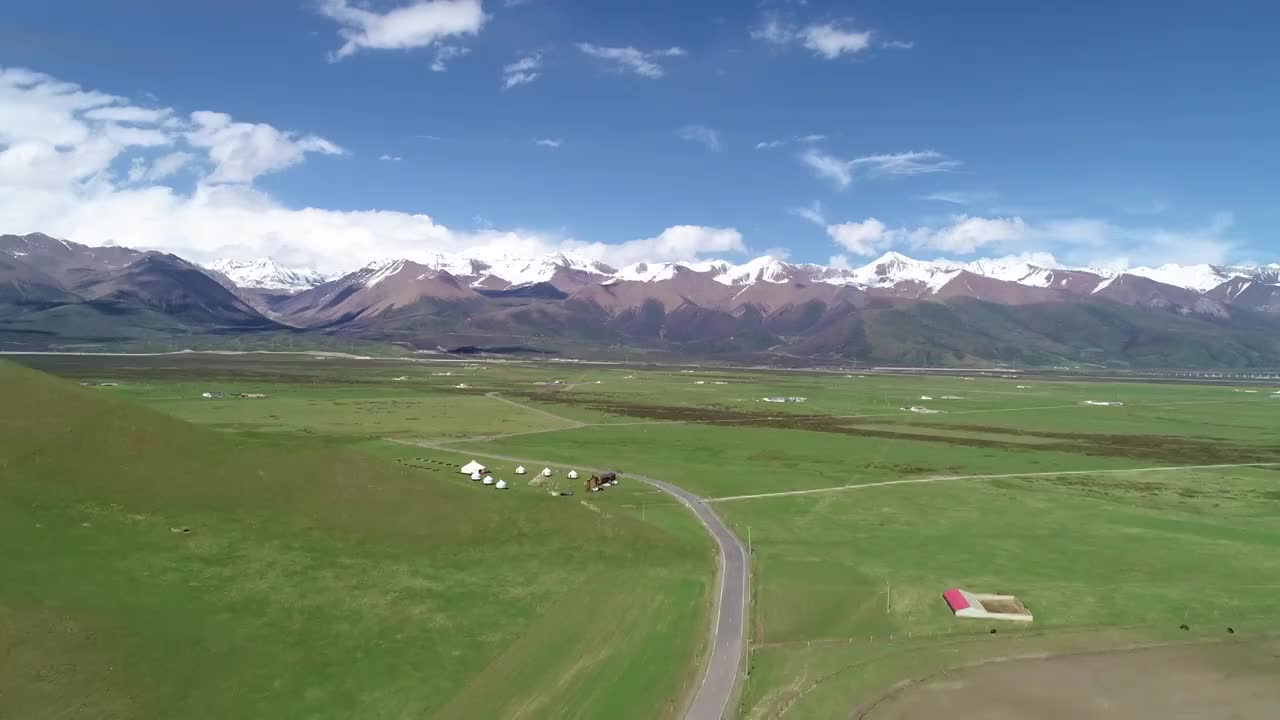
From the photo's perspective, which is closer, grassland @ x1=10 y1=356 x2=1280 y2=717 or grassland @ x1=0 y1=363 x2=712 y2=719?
grassland @ x1=0 y1=363 x2=712 y2=719

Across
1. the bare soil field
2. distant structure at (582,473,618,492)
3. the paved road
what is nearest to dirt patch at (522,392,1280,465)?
distant structure at (582,473,618,492)

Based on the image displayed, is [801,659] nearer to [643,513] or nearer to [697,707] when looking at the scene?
[697,707]

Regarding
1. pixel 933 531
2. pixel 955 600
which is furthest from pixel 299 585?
pixel 933 531

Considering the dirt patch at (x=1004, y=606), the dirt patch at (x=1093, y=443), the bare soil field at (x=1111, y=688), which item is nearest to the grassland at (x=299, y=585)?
the bare soil field at (x=1111, y=688)

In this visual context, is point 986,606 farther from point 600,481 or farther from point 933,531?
point 600,481

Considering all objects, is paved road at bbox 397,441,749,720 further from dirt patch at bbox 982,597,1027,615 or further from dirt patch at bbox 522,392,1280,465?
dirt patch at bbox 522,392,1280,465

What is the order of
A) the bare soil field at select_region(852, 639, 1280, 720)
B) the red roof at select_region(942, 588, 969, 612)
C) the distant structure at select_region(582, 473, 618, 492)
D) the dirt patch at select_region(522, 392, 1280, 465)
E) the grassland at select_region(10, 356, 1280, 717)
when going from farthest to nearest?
1. the dirt patch at select_region(522, 392, 1280, 465)
2. the distant structure at select_region(582, 473, 618, 492)
3. the red roof at select_region(942, 588, 969, 612)
4. the grassland at select_region(10, 356, 1280, 717)
5. the bare soil field at select_region(852, 639, 1280, 720)
